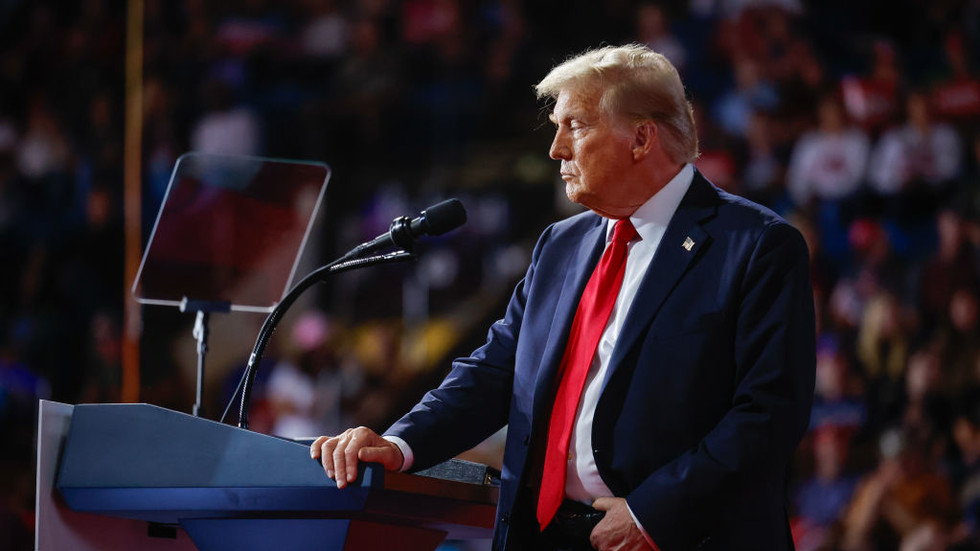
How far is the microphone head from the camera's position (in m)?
1.67

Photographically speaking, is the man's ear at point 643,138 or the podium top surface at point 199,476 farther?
the man's ear at point 643,138

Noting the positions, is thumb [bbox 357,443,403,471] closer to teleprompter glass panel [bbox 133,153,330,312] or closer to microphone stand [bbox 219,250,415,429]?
microphone stand [bbox 219,250,415,429]

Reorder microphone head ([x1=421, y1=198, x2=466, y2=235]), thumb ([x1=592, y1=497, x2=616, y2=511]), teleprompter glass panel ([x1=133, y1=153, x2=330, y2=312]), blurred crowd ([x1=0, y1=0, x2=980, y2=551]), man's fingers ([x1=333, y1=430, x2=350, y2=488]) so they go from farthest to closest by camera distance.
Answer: blurred crowd ([x1=0, y1=0, x2=980, y2=551]), teleprompter glass panel ([x1=133, y1=153, x2=330, y2=312]), microphone head ([x1=421, y1=198, x2=466, y2=235]), thumb ([x1=592, y1=497, x2=616, y2=511]), man's fingers ([x1=333, y1=430, x2=350, y2=488])

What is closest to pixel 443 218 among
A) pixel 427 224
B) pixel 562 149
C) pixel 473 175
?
pixel 427 224

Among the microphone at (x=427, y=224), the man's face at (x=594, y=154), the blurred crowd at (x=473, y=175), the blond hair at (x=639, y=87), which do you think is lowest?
the blurred crowd at (x=473, y=175)

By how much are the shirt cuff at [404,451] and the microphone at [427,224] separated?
282mm

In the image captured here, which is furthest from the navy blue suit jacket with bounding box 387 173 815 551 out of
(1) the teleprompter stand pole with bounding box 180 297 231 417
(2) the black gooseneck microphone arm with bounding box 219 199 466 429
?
(1) the teleprompter stand pole with bounding box 180 297 231 417

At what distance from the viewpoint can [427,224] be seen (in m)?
1.68

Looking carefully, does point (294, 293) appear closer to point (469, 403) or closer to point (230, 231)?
point (469, 403)

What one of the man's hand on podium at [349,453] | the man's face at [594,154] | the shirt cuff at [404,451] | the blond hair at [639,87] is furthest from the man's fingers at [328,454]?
the blond hair at [639,87]

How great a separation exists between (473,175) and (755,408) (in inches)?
188

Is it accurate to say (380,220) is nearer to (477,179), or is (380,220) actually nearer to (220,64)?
(477,179)

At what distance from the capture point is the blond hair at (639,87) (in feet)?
5.69

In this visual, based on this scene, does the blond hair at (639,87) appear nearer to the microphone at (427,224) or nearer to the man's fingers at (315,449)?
the microphone at (427,224)
